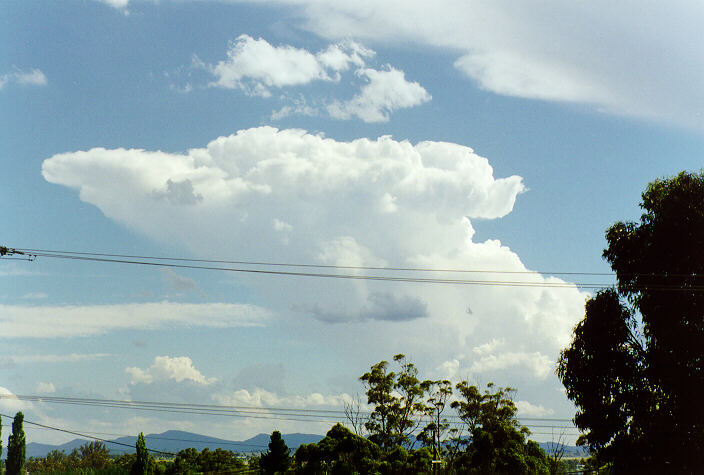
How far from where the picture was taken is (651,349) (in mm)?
31094

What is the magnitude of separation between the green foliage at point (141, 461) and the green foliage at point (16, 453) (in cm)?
1103

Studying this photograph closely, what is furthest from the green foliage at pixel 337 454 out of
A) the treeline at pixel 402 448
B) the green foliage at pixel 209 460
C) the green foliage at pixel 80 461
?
the green foliage at pixel 80 461

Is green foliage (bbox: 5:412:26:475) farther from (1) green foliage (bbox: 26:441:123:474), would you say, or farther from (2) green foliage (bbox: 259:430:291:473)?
(1) green foliage (bbox: 26:441:123:474)

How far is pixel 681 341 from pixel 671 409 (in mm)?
3078

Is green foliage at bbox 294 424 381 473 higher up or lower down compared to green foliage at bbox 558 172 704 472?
lower down

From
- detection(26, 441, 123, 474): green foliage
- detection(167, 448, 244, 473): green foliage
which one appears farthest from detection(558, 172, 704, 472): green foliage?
detection(26, 441, 123, 474): green foliage

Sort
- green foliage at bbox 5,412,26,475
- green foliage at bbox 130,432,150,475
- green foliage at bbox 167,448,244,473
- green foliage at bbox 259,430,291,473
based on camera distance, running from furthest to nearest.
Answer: green foliage at bbox 167,448,244,473 → green foliage at bbox 5,412,26,475 → green foliage at bbox 130,432,150,475 → green foliage at bbox 259,430,291,473

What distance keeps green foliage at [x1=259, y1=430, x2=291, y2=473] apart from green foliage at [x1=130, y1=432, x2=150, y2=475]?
8.96 meters

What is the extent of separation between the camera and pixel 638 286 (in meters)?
32.2

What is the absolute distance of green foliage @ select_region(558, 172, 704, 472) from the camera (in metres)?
29.5

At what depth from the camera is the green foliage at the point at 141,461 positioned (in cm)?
5119

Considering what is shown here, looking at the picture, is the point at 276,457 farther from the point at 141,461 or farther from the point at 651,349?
the point at 651,349

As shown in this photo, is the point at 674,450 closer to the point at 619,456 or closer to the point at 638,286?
the point at 619,456

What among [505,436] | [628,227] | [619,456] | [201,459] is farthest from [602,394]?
[201,459]
